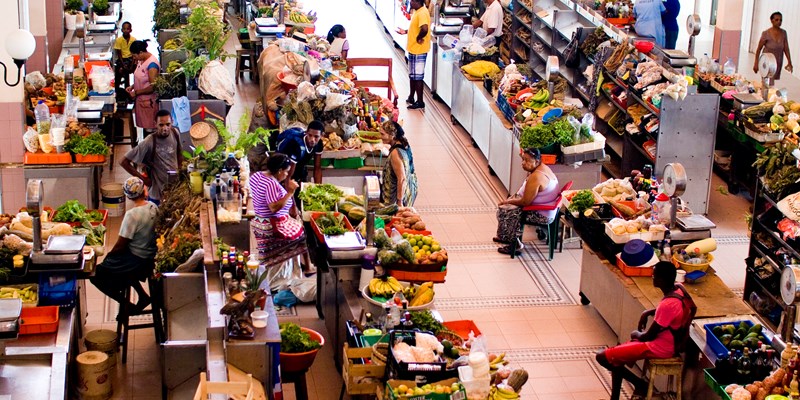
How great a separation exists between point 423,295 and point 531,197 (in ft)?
10.1

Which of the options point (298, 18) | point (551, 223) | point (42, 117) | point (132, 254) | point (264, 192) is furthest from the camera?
point (298, 18)

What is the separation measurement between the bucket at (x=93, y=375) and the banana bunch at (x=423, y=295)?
2325 mm

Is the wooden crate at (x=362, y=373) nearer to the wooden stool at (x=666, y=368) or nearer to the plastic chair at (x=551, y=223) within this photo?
the wooden stool at (x=666, y=368)

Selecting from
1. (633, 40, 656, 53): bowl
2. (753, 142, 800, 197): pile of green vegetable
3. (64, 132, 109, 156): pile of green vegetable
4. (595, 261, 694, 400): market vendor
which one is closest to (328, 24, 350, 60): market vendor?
(633, 40, 656, 53): bowl

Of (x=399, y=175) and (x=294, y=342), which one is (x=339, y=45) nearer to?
(x=399, y=175)

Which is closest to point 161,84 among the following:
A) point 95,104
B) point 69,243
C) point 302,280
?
point 95,104

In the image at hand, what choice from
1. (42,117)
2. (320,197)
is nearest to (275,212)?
(320,197)

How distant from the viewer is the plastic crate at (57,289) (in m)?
8.43

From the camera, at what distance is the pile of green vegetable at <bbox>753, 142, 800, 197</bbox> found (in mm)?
9766

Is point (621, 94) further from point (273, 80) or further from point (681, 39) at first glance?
point (681, 39)

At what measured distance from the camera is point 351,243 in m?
8.74

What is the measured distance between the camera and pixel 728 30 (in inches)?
594

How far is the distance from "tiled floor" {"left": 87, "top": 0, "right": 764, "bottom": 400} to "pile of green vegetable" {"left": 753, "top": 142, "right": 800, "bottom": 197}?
56.4 inches

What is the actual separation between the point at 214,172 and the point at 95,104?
3931 mm
